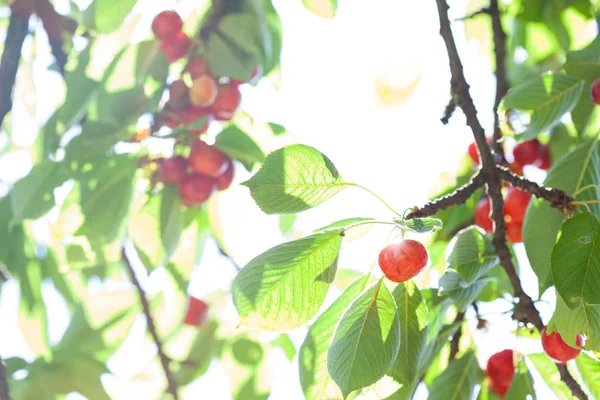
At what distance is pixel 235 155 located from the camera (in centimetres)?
153

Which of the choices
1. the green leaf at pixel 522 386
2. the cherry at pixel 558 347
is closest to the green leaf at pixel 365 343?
the cherry at pixel 558 347

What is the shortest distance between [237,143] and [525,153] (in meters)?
0.61

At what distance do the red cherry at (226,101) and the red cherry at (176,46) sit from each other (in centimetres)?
12

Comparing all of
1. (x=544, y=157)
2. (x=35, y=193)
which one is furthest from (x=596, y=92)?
(x=35, y=193)

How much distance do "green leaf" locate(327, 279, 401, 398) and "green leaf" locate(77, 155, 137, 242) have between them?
84 centimetres

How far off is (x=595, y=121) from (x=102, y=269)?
1.27 metres

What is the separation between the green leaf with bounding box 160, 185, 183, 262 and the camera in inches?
58.9

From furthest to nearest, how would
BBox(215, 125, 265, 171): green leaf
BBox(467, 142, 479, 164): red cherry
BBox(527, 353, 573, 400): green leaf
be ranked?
BBox(215, 125, 265, 171): green leaf, BBox(467, 142, 479, 164): red cherry, BBox(527, 353, 573, 400): green leaf

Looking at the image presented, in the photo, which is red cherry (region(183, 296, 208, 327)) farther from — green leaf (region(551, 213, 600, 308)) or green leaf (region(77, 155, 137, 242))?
green leaf (region(551, 213, 600, 308))

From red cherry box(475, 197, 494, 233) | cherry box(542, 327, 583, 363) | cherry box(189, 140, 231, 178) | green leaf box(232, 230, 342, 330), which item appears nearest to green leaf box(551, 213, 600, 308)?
cherry box(542, 327, 583, 363)

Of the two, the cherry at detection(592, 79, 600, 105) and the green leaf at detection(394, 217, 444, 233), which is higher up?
the cherry at detection(592, 79, 600, 105)

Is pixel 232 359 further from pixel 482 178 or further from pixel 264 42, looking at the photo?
pixel 482 178

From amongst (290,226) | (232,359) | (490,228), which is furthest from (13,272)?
(490,228)

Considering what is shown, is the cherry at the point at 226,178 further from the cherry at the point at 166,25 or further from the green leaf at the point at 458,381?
the green leaf at the point at 458,381
